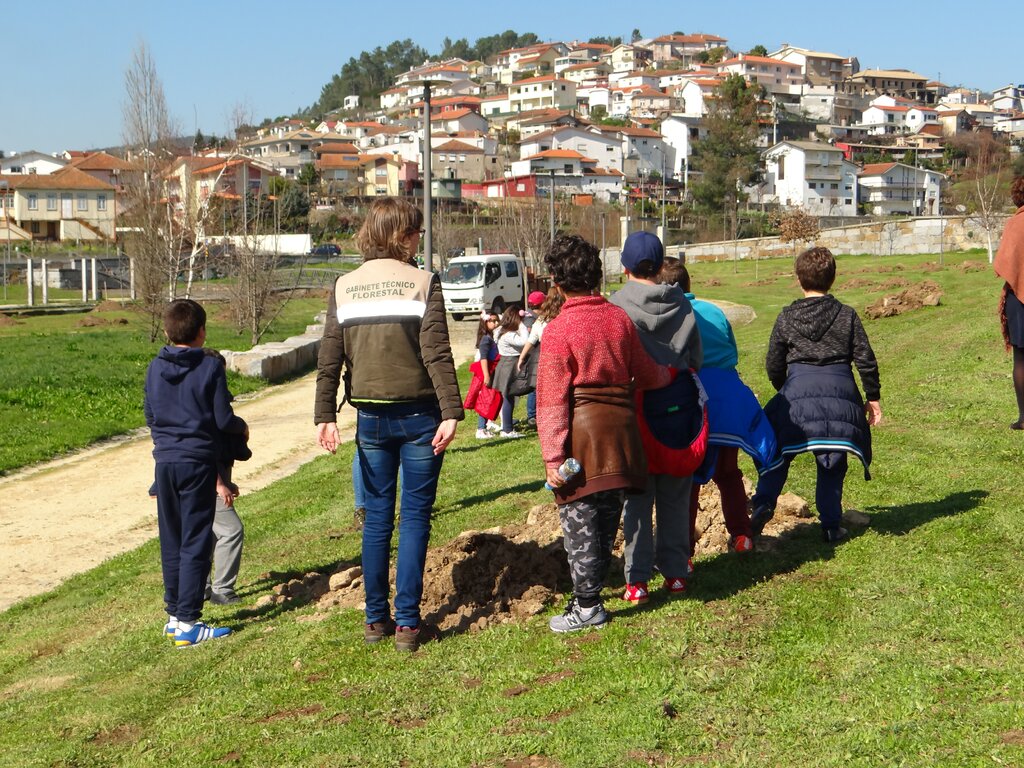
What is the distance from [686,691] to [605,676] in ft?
1.30

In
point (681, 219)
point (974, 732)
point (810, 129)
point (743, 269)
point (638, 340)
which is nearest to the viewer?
point (974, 732)

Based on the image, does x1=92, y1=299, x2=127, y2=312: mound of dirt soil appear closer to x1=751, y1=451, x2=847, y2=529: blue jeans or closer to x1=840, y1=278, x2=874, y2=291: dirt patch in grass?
x1=840, y1=278, x2=874, y2=291: dirt patch in grass

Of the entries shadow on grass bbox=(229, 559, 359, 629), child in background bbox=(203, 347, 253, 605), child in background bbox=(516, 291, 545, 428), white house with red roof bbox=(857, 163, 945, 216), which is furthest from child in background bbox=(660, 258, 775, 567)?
white house with red roof bbox=(857, 163, 945, 216)

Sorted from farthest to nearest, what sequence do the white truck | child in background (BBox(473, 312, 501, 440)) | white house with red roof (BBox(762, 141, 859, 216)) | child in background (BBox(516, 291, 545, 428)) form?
white house with red roof (BBox(762, 141, 859, 216)) < the white truck < child in background (BBox(473, 312, 501, 440)) < child in background (BBox(516, 291, 545, 428))

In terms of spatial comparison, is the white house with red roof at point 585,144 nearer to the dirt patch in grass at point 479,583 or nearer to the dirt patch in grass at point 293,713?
the dirt patch in grass at point 479,583

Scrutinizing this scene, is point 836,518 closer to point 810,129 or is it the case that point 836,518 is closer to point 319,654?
point 319,654

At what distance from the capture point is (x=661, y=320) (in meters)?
5.49

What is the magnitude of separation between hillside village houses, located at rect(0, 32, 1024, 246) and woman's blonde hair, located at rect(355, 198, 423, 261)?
3166 centimetres

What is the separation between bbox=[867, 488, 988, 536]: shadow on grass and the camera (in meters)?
6.62

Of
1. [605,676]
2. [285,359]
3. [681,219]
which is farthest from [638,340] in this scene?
[681,219]

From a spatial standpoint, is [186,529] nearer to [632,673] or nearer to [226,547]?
[226,547]

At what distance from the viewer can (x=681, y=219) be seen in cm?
9156

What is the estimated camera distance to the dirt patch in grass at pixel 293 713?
4750 mm

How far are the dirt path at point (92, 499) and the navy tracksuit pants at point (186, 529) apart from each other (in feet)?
8.73
